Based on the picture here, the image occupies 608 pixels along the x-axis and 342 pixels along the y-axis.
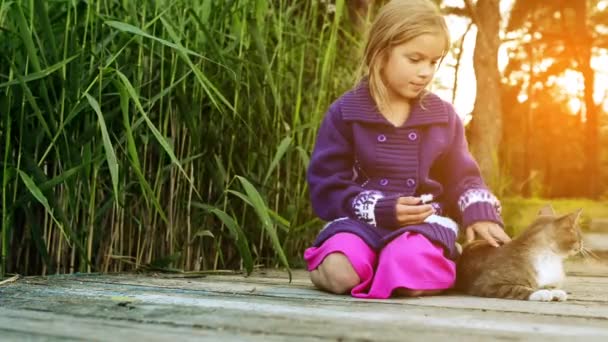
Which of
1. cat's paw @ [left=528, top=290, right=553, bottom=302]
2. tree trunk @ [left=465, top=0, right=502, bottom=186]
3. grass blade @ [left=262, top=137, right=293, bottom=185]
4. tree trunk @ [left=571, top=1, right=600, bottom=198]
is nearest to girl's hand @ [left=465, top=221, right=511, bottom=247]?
cat's paw @ [left=528, top=290, right=553, bottom=302]

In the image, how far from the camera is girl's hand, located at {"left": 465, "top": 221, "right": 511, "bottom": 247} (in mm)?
2074

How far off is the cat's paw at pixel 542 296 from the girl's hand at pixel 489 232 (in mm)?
214

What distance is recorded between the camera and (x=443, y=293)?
2090mm

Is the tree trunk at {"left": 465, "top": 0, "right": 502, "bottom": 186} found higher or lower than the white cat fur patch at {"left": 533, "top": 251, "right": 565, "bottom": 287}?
higher

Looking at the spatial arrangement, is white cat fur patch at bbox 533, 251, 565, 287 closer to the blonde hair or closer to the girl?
the girl

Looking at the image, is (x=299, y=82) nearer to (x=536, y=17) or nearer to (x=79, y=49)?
(x=79, y=49)

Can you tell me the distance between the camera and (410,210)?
2.01 meters

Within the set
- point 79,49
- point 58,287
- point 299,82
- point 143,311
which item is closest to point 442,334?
point 143,311

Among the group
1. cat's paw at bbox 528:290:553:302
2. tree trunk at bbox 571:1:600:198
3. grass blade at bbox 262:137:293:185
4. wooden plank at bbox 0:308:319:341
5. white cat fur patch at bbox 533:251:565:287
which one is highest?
tree trunk at bbox 571:1:600:198

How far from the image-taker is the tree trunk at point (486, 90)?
4281mm

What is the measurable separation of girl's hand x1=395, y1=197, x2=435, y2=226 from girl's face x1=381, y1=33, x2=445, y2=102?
0.31 meters

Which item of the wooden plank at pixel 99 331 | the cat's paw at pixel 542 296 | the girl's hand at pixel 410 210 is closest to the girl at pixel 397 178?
the girl's hand at pixel 410 210

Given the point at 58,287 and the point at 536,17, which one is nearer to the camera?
the point at 58,287

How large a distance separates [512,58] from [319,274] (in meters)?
12.7
